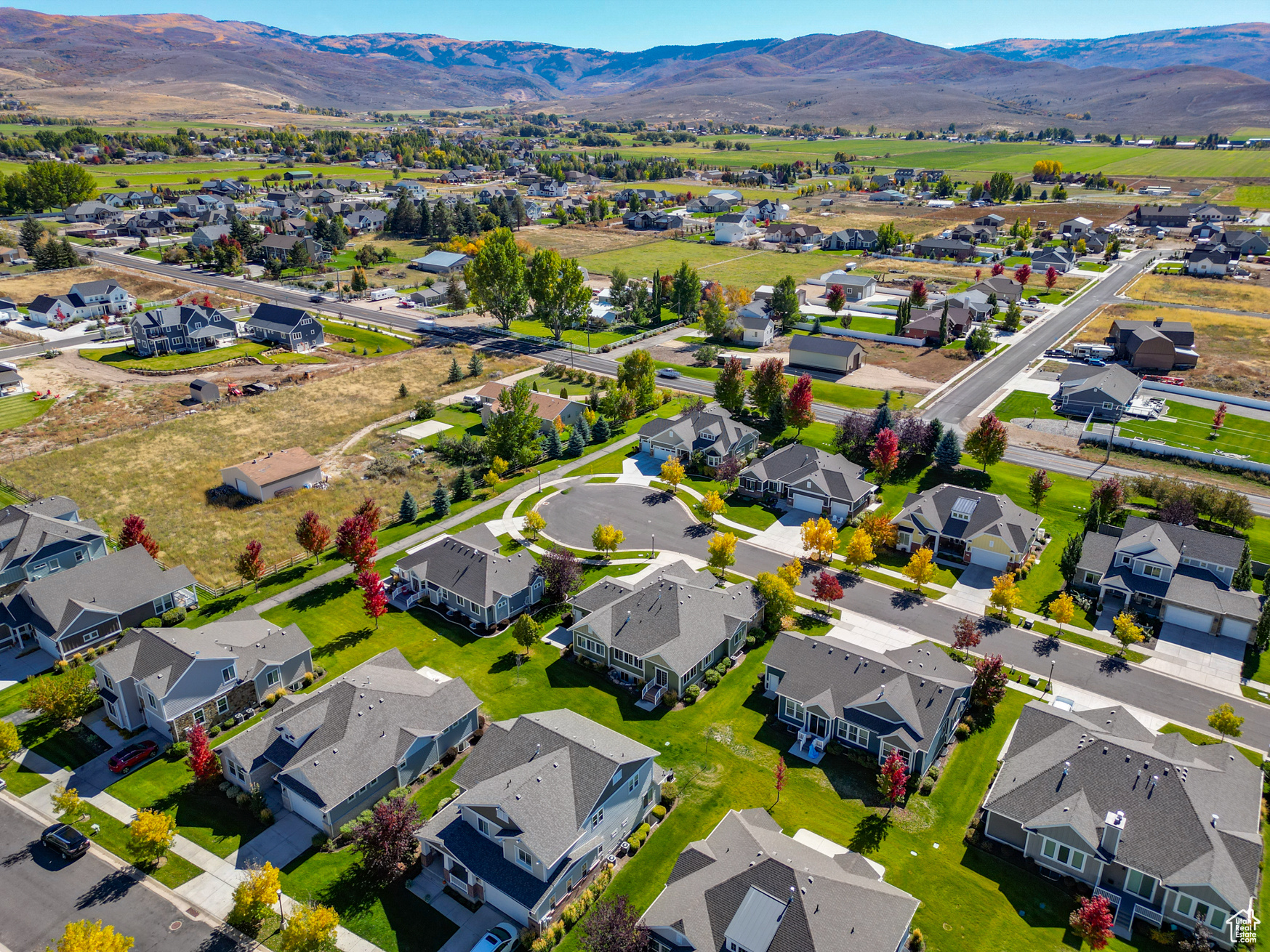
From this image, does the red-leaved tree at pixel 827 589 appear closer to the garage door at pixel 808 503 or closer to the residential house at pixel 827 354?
the garage door at pixel 808 503

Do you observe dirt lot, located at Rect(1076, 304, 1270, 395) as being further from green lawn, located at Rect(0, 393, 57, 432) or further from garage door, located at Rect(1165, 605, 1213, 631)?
green lawn, located at Rect(0, 393, 57, 432)

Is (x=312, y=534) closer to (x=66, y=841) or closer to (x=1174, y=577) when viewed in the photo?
(x=66, y=841)

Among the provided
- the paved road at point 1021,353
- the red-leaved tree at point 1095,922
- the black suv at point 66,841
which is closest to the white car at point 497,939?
the black suv at point 66,841

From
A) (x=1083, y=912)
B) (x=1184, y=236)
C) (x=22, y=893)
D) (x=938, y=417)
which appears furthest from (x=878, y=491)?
(x=1184, y=236)

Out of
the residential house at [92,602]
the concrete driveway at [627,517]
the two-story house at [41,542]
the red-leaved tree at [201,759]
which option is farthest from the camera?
the concrete driveway at [627,517]

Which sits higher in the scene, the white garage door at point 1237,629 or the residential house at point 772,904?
the white garage door at point 1237,629
